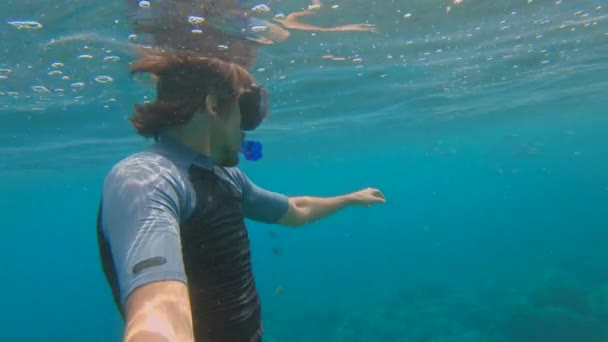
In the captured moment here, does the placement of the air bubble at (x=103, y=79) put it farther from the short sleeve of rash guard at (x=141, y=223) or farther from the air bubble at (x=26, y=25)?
the short sleeve of rash guard at (x=141, y=223)

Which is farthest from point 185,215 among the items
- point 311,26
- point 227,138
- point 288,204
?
point 311,26

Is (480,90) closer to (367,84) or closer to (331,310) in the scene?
(367,84)

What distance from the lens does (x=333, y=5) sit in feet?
31.4

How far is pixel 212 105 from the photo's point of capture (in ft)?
10.7

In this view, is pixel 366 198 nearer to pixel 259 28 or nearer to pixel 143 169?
pixel 143 169

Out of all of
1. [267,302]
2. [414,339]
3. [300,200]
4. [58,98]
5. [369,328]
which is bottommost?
[267,302]

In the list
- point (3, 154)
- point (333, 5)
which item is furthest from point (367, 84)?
point (3, 154)

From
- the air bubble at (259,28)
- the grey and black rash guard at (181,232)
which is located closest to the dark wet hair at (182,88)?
the grey and black rash guard at (181,232)

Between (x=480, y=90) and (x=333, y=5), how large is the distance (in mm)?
19401

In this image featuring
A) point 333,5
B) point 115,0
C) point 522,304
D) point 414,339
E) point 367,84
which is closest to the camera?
point 115,0

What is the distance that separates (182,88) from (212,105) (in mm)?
296

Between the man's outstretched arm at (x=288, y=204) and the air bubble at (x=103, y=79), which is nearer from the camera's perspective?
the man's outstretched arm at (x=288, y=204)

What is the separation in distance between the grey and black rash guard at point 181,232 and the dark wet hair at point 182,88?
0.74ft

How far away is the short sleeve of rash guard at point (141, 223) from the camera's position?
6.66ft
